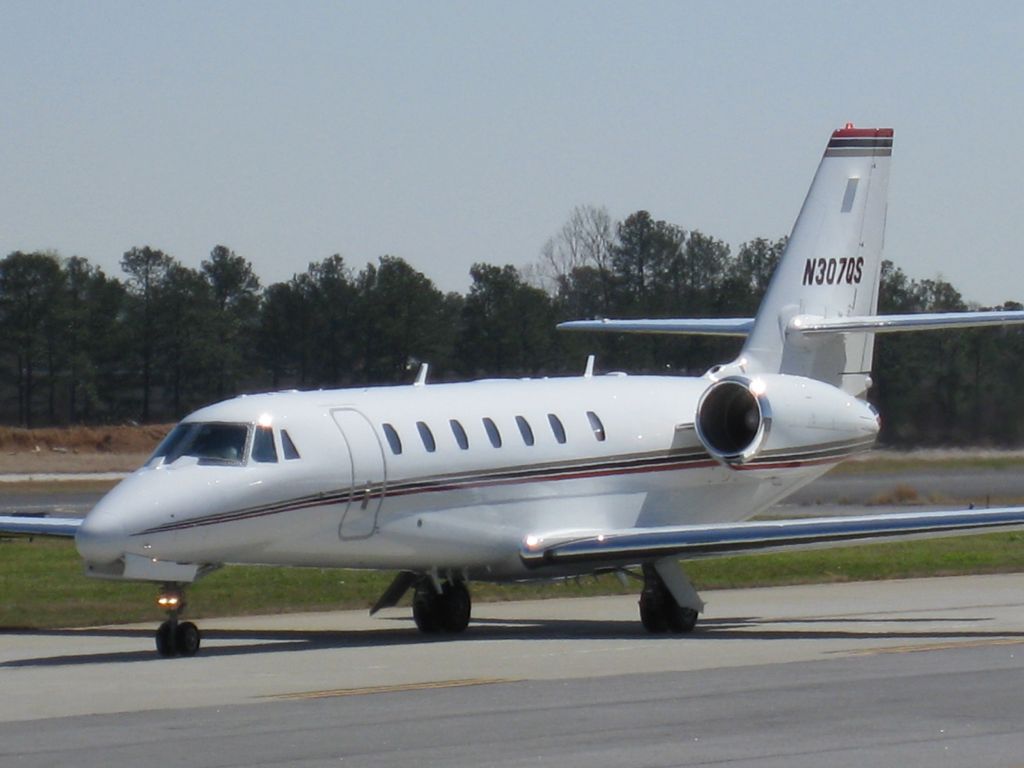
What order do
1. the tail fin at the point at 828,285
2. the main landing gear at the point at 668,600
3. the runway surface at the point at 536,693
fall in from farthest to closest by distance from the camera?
the tail fin at the point at 828,285
the main landing gear at the point at 668,600
the runway surface at the point at 536,693

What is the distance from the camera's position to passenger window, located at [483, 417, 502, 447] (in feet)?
68.0

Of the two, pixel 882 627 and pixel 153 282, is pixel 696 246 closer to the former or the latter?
pixel 153 282

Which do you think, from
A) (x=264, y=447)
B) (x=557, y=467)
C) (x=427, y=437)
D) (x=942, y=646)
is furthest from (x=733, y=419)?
(x=264, y=447)

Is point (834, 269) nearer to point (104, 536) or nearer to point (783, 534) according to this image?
point (783, 534)

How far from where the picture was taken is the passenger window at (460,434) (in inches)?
802

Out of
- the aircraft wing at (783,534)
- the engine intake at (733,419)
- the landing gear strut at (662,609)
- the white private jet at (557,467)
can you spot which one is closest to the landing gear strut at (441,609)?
the white private jet at (557,467)

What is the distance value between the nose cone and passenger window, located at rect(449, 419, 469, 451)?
411 centimetres

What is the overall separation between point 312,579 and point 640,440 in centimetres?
731

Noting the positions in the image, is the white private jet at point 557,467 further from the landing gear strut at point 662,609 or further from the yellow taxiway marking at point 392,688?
the yellow taxiway marking at point 392,688

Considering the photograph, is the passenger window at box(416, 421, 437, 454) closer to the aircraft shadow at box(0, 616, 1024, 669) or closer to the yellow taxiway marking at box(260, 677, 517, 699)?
the aircraft shadow at box(0, 616, 1024, 669)

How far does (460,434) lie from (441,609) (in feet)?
6.67

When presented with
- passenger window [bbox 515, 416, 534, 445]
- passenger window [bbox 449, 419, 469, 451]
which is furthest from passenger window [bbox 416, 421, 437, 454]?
passenger window [bbox 515, 416, 534, 445]

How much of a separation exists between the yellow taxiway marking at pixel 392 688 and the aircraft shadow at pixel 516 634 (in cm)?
336

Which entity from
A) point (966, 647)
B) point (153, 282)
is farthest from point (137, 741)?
point (153, 282)
